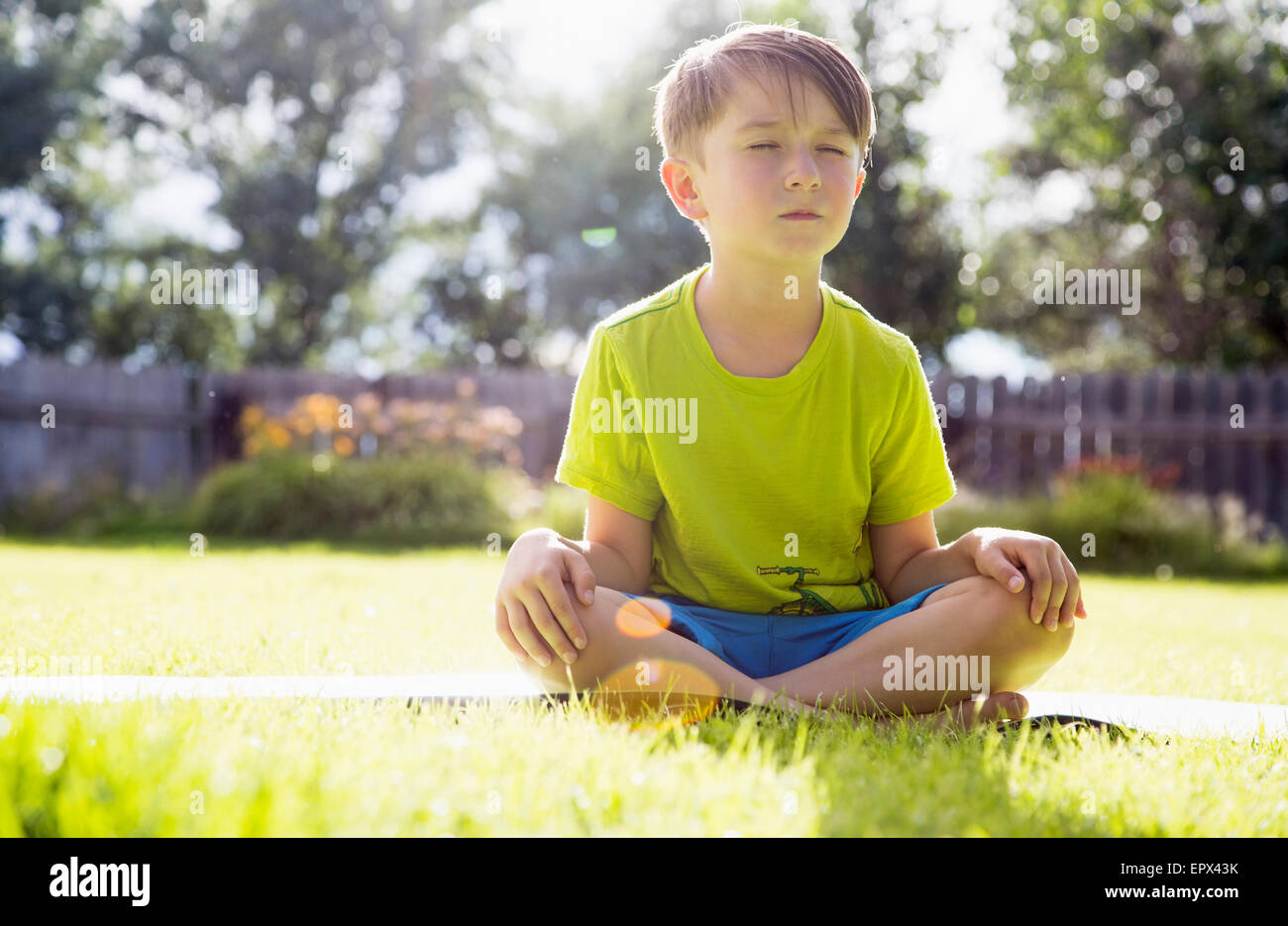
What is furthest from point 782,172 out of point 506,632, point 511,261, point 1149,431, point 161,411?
point 511,261

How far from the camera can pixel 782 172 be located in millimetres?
2189

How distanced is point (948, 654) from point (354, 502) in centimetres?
803

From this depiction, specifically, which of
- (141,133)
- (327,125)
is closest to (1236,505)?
(327,125)

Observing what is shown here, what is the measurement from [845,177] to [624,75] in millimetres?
20790

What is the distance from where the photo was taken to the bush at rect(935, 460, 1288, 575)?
928 cm

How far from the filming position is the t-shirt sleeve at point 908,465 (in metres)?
2.45

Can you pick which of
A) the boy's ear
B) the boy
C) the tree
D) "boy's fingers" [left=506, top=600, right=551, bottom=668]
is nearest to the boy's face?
the boy

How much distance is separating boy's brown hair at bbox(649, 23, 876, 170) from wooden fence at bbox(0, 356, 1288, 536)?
→ 866 cm

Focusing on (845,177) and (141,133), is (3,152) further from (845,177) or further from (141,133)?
(845,177)

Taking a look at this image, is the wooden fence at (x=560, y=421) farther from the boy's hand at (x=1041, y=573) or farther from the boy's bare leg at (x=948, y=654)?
the boy's hand at (x=1041, y=573)

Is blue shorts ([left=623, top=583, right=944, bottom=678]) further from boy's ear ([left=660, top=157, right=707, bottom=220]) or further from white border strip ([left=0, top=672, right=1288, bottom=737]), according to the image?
boy's ear ([left=660, top=157, right=707, bottom=220])

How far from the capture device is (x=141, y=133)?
21.8 metres

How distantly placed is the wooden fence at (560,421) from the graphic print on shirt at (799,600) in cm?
887

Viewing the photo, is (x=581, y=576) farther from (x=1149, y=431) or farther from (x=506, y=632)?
(x=1149, y=431)
